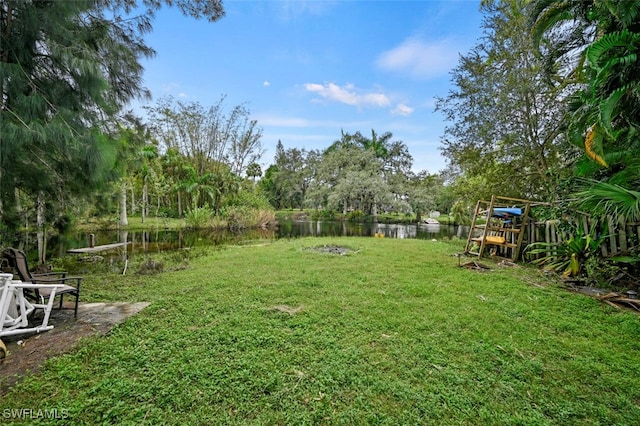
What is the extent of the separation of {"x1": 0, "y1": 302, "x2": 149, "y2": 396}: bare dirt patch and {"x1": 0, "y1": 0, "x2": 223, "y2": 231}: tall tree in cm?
173

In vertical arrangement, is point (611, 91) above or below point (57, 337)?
above

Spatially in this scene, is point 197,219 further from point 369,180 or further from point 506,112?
point 506,112

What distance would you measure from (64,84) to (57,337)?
10.6 ft

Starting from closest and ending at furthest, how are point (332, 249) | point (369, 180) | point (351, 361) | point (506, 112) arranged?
point (351, 361)
point (506, 112)
point (332, 249)
point (369, 180)

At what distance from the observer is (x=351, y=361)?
2.22 meters

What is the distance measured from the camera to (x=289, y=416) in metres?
1.65

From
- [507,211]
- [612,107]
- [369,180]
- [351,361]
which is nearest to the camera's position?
[351,361]

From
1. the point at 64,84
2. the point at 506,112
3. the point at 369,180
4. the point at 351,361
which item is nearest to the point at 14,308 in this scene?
the point at 64,84

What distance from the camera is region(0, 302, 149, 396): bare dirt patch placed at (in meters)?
2.01

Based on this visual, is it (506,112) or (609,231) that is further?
(506,112)

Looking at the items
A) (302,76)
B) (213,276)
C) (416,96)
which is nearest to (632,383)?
(213,276)

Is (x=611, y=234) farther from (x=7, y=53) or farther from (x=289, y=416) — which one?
(x=7, y=53)

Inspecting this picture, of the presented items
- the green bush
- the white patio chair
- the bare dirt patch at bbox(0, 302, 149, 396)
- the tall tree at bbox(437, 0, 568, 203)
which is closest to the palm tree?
the tall tree at bbox(437, 0, 568, 203)

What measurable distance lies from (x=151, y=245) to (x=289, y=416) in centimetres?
1016
